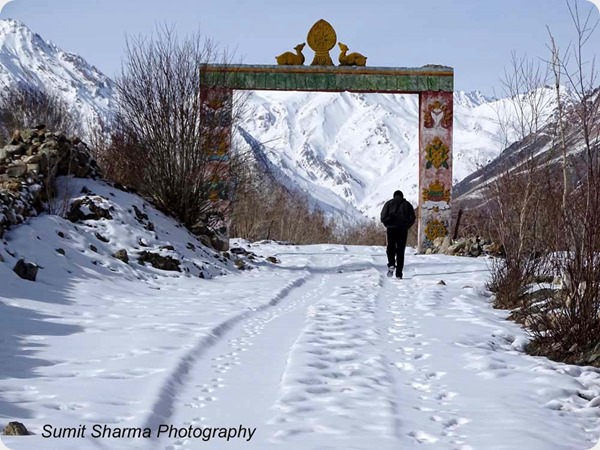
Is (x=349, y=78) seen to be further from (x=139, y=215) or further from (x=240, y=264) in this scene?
(x=139, y=215)

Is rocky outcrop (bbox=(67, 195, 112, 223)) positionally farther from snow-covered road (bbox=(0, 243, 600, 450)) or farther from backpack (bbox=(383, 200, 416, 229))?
backpack (bbox=(383, 200, 416, 229))

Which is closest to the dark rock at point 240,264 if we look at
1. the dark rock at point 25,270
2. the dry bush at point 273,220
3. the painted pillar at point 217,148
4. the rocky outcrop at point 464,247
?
the painted pillar at point 217,148

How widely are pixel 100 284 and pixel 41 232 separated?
60.9 inches

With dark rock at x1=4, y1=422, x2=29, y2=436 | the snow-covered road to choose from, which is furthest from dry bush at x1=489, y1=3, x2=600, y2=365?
dark rock at x1=4, y1=422, x2=29, y2=436

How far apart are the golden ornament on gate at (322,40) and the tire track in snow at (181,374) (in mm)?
12554

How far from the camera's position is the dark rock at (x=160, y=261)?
1194 cm

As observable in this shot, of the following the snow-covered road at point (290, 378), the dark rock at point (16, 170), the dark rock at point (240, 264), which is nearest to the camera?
the snow-covered road at point (290, 378)

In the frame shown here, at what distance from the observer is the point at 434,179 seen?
21359 mm

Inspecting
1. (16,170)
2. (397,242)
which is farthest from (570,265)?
(16,170)

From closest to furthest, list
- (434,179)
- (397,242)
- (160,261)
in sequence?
(160,261)
(397,242)
(434,179)

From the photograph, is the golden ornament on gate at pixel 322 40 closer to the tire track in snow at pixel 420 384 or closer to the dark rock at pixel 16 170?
the dark rock at pixel 16 170

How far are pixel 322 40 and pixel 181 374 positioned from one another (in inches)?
627

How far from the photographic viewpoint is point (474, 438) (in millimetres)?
4402

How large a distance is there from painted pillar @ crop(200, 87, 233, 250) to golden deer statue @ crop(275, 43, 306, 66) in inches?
139
